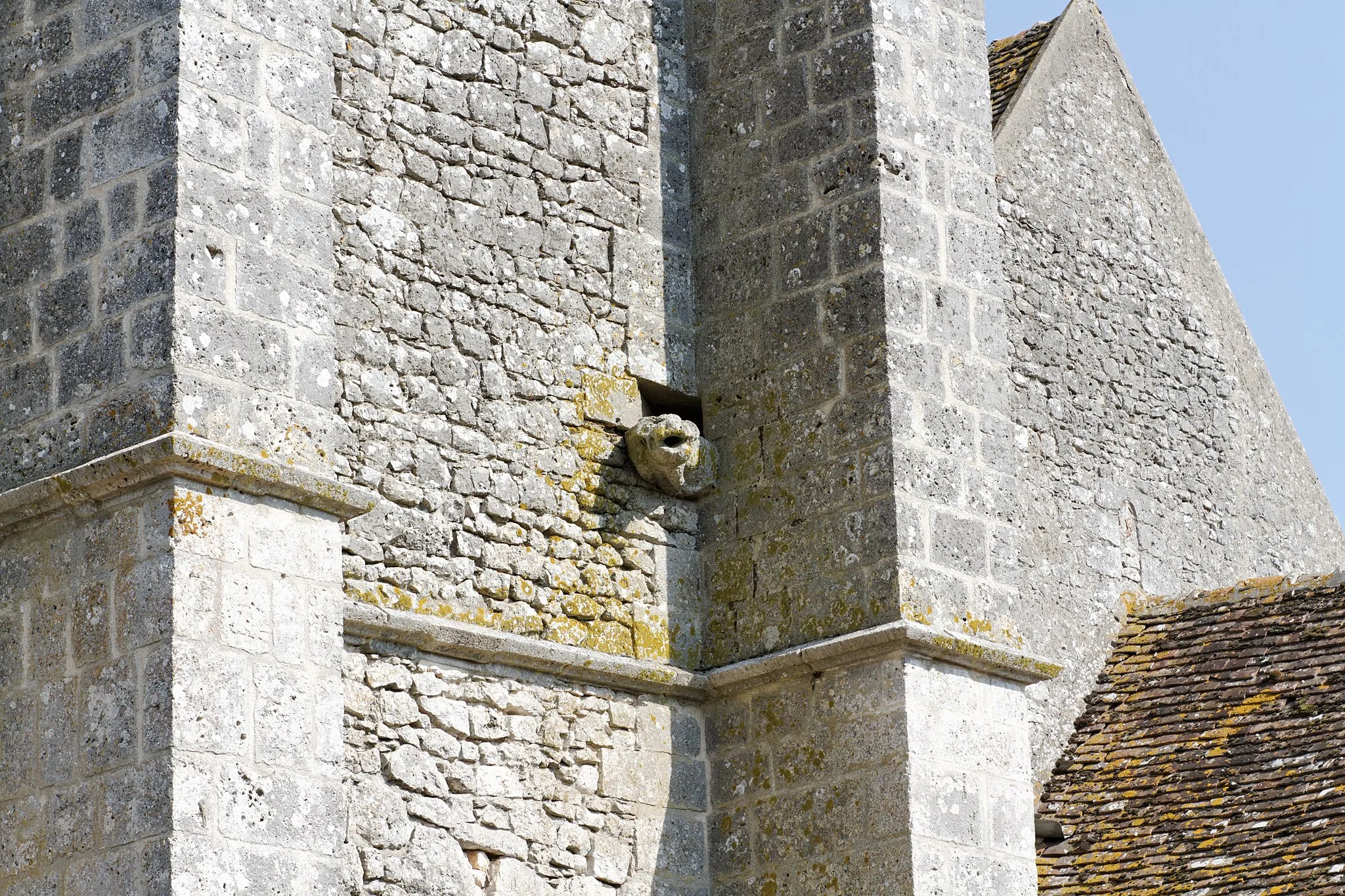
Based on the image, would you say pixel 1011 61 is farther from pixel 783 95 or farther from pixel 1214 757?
pixel 783 95

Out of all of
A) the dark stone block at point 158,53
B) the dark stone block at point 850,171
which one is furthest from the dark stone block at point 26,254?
the dark stone block at point 850,171

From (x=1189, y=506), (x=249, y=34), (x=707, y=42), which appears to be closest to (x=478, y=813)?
(x=249, y=34)

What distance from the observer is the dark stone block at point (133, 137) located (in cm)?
516

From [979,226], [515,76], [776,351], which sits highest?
[515,76]

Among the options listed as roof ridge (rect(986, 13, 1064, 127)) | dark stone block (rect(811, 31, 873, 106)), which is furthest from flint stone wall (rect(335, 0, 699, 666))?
roof ridge (rect(986, 13, 1064, 127))

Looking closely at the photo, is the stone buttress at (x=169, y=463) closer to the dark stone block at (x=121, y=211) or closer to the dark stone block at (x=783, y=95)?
the dark stone block at (x=121, y=211)

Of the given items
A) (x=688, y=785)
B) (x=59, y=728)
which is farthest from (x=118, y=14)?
(x=688, y=785)

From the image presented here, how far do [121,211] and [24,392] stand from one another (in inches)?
21.4

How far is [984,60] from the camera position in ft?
24.1

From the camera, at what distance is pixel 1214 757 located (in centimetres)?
931

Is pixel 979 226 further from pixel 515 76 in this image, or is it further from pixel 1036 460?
pixel 1036 460

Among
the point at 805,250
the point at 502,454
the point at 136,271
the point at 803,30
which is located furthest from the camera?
the point at 803,30

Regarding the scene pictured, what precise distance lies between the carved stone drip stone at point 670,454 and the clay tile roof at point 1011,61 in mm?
4578

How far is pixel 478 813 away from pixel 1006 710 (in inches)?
68.5
